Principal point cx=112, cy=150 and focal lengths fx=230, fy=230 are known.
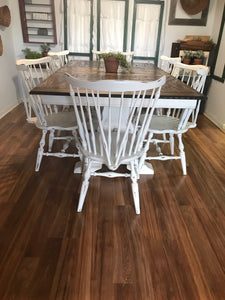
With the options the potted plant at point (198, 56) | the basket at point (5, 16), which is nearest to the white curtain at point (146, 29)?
the potted plant at point (198, 56)

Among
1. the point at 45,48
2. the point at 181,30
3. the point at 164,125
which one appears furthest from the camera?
the point at 181,30

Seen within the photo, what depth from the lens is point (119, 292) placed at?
1163 millimetres

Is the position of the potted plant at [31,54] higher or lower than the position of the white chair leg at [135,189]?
higher

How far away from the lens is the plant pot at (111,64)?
7.15 feet

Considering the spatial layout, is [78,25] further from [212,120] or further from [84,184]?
[84,184]

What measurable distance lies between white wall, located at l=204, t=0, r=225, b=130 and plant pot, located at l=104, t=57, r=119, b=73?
1958 mm

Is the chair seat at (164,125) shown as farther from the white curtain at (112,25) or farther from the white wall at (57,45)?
the white curtain at (112,25)

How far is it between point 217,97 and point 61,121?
2.63 m

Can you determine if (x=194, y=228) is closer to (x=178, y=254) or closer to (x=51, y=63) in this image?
(x=178, y=254)

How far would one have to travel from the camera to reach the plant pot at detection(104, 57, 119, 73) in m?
2.18

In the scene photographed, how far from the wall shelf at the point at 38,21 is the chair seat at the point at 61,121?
2342mm

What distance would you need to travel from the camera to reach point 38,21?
12.4ft

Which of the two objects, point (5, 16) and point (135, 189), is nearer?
point (135, 189)

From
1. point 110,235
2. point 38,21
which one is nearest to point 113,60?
point 110,235
